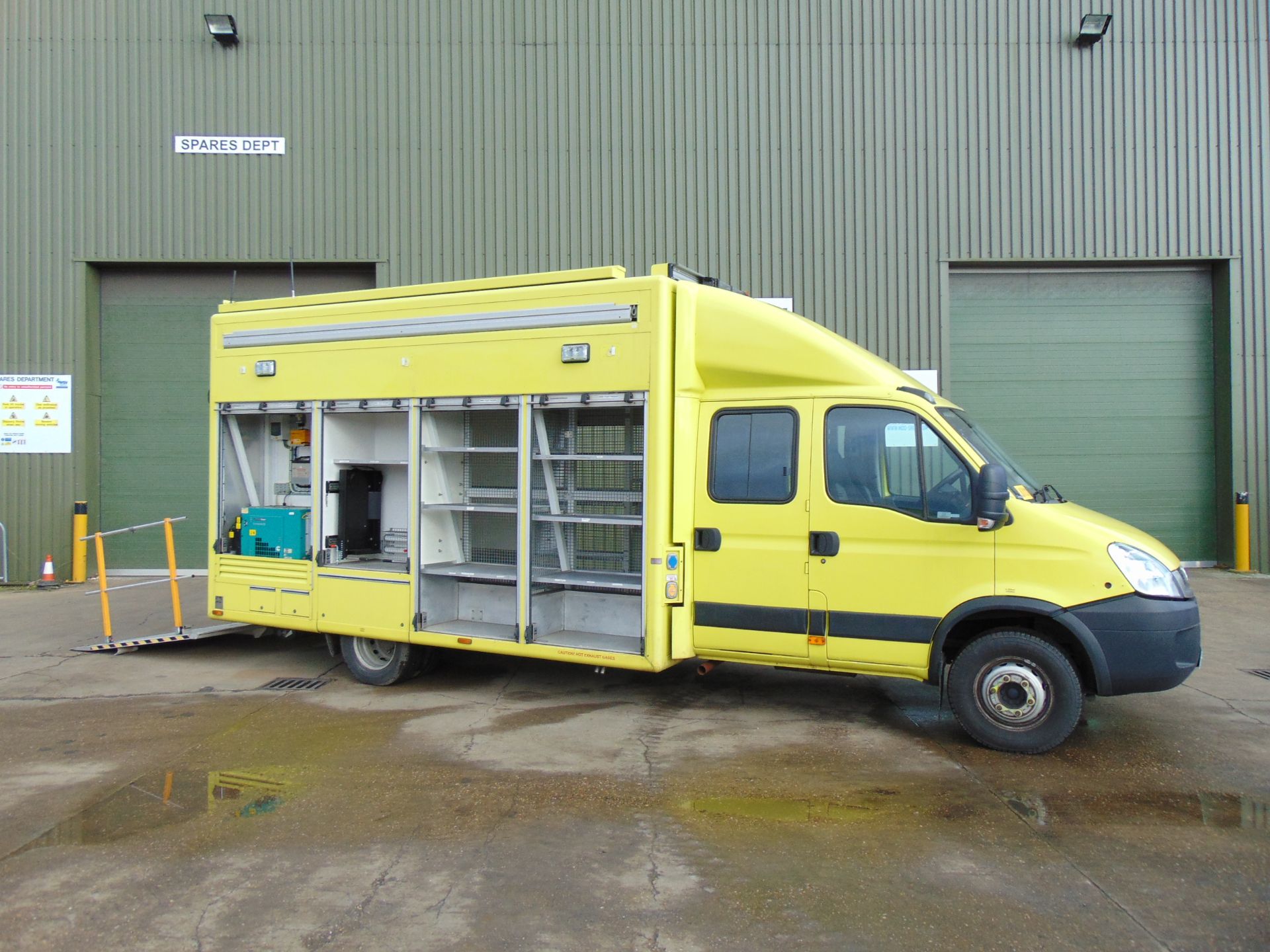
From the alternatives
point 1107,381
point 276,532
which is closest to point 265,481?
point 276,532

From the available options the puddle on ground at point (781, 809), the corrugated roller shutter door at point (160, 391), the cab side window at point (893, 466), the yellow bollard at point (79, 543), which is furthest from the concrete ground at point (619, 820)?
the corrugated roller shutter door at point (160, 391)

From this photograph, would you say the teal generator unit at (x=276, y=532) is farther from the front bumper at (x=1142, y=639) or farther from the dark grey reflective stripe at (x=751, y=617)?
the front bumper at (x=1142, y=639)

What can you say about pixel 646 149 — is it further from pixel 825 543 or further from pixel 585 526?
pixel 825 543

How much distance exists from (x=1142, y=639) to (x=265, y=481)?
700 cm

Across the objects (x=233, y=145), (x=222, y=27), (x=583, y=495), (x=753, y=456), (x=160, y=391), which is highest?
(x=222, y=27)

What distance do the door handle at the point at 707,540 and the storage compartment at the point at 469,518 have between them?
138cm

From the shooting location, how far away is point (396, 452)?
25.6 ft

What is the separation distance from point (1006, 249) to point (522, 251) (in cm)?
717

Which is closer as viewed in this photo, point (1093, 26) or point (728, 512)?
point (728, 512)

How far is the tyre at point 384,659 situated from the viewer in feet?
24.2

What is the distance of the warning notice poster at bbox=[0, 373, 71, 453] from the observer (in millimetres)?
13742

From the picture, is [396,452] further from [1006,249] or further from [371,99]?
[1006,249]

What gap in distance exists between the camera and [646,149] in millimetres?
13586

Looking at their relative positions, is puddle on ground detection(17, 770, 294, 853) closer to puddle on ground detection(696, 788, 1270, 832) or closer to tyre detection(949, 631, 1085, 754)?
puddle on ground detection(696, 788, 1270, 832)
